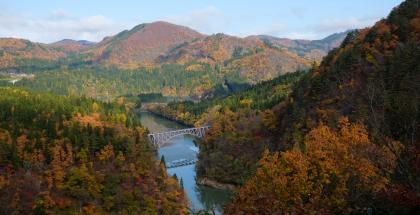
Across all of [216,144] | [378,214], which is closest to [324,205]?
[378,214]

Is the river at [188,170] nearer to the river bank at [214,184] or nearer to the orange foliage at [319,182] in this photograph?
the river bank at [214,184]

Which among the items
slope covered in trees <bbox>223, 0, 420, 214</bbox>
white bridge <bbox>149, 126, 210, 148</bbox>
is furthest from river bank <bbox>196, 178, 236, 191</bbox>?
white bridge <bbox>149, 126, 210, 148</bbox>

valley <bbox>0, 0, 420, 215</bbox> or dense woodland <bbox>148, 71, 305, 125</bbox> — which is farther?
dense woodland <bbox>148, 71, 305, 125</bbox>

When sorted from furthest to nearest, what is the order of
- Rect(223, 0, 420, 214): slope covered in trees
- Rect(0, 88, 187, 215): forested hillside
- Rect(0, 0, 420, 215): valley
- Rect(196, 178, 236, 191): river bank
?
Rect(196, 178, 236, 191): river bank < Rect(0, 88, 187, 215): forested hillside < Rect(0, 0, 420, 215): valley < Rect(223, 0, 420, 214): slope covered in trees

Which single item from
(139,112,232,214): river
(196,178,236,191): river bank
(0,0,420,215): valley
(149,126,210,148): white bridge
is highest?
→ (0,0,420,215): valley

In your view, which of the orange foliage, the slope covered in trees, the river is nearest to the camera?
the slope covered in trees

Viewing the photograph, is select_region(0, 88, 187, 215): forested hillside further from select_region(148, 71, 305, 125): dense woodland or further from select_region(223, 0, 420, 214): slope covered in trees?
select_region(148, 71, 305, 125): dense woodland

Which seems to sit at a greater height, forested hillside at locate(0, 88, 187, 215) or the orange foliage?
the orange foliage

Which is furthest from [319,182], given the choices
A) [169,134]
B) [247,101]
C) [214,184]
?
[247,101]
